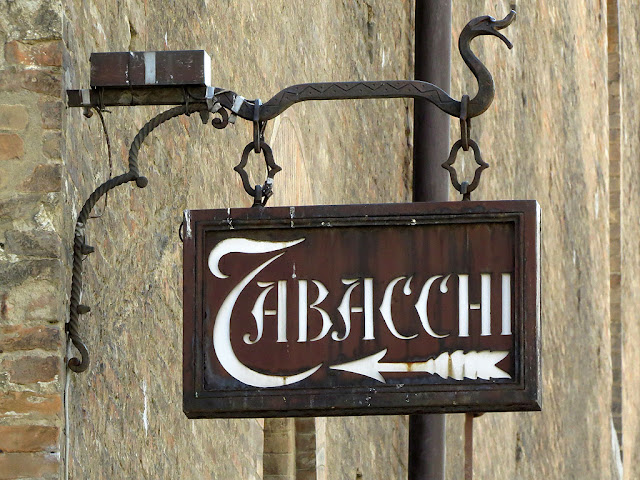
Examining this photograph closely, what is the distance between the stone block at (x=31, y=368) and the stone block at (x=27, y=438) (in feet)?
0.33

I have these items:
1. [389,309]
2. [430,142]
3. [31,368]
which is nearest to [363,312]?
[389,309]

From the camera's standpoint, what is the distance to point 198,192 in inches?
189

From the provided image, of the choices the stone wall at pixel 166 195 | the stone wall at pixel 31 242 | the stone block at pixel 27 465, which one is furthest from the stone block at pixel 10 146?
the stone block at pixel 27 465

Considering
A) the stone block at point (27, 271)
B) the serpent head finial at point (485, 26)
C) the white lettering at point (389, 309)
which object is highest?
the serpent head finial at point (485, 26)

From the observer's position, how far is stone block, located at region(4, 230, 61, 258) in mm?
3350

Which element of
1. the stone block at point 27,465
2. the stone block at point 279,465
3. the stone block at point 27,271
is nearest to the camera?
the stone block at point 27,465

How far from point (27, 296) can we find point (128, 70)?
558 mm

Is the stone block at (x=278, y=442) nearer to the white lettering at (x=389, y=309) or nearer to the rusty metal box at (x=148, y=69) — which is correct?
the rusty metal box at (x=148, y=69)

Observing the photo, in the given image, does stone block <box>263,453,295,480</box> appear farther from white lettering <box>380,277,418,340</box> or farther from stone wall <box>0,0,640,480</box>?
white lettering <box>380,277,418,340</box>

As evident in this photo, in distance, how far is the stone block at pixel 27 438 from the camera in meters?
3.22

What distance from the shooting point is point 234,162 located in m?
5.32

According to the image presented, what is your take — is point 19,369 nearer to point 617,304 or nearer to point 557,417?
point 557,417

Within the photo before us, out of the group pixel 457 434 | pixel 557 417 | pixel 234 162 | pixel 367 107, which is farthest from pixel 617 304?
pixel 234 162

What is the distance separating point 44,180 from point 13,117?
6.3 inches
